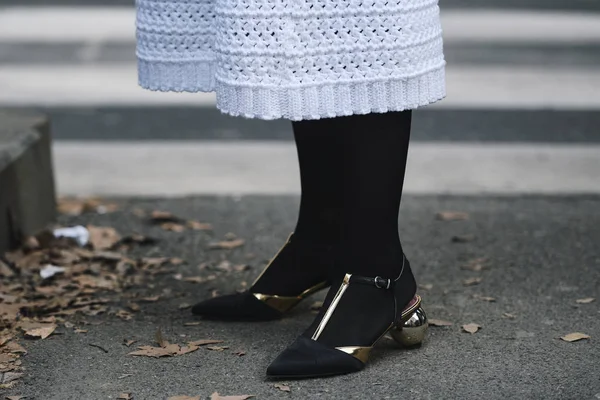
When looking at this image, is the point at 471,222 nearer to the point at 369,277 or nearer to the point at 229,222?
the point at 229,222

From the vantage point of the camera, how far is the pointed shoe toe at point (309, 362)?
2.09 m

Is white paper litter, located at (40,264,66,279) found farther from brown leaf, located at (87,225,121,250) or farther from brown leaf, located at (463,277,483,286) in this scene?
brown leaf, located at (463,277,483,286)

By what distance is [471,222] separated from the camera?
11.3 ft

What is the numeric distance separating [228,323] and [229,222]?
104 cm

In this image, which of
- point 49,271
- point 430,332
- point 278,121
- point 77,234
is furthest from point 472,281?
point 278,121

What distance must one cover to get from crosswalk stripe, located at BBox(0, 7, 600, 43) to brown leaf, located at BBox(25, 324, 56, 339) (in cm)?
253

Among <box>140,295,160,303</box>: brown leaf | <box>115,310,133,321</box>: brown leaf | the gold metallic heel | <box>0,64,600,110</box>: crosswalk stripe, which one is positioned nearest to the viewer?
the gold metallic heel

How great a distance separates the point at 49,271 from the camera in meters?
2.91

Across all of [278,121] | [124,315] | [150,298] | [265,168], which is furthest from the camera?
[278,121]

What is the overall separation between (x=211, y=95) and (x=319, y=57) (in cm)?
281

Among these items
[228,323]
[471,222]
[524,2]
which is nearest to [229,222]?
[471,222]

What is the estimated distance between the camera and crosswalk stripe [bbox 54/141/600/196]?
3.93 meters

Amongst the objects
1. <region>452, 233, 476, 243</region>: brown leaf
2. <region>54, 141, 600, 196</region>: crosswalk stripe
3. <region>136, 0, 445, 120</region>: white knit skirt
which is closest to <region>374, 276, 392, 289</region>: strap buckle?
<region>136, 0, 445, 120</region>: white knit skirt

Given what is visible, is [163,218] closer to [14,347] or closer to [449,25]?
[14,347]
